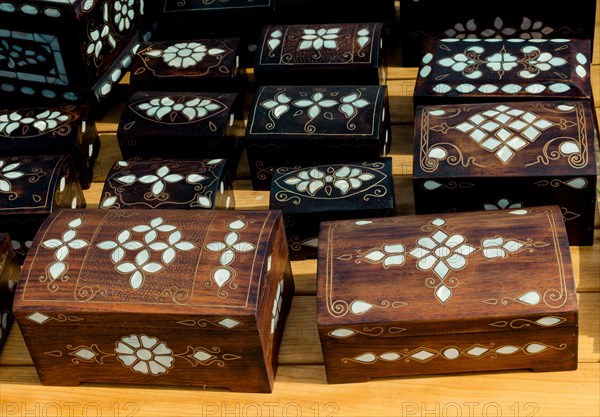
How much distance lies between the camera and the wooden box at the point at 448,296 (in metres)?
2.02

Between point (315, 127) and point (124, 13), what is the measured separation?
0.74 metres

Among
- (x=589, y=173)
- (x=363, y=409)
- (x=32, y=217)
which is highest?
(x=589, y=173)

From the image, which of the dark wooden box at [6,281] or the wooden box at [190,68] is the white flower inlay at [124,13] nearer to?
the wooden box at [190,68]

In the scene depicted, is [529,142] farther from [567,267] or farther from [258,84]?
[258,84]

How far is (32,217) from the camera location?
2.40 meters

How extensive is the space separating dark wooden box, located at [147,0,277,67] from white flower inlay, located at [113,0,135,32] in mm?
76

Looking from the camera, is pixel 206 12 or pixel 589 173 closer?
pixel 589 173

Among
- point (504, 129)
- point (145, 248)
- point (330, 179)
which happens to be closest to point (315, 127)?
point (330, 179)

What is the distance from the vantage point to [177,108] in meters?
2.64

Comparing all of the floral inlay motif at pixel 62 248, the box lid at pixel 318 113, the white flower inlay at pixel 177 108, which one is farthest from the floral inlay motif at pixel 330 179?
the floral inlay motif at pixel 62 248

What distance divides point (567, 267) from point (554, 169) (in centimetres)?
30

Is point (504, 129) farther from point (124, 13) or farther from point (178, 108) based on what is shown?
point (124, 13)

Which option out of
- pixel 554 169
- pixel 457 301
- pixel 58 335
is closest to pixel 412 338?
pixel 457 301

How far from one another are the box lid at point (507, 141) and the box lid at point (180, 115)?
0.48 m
